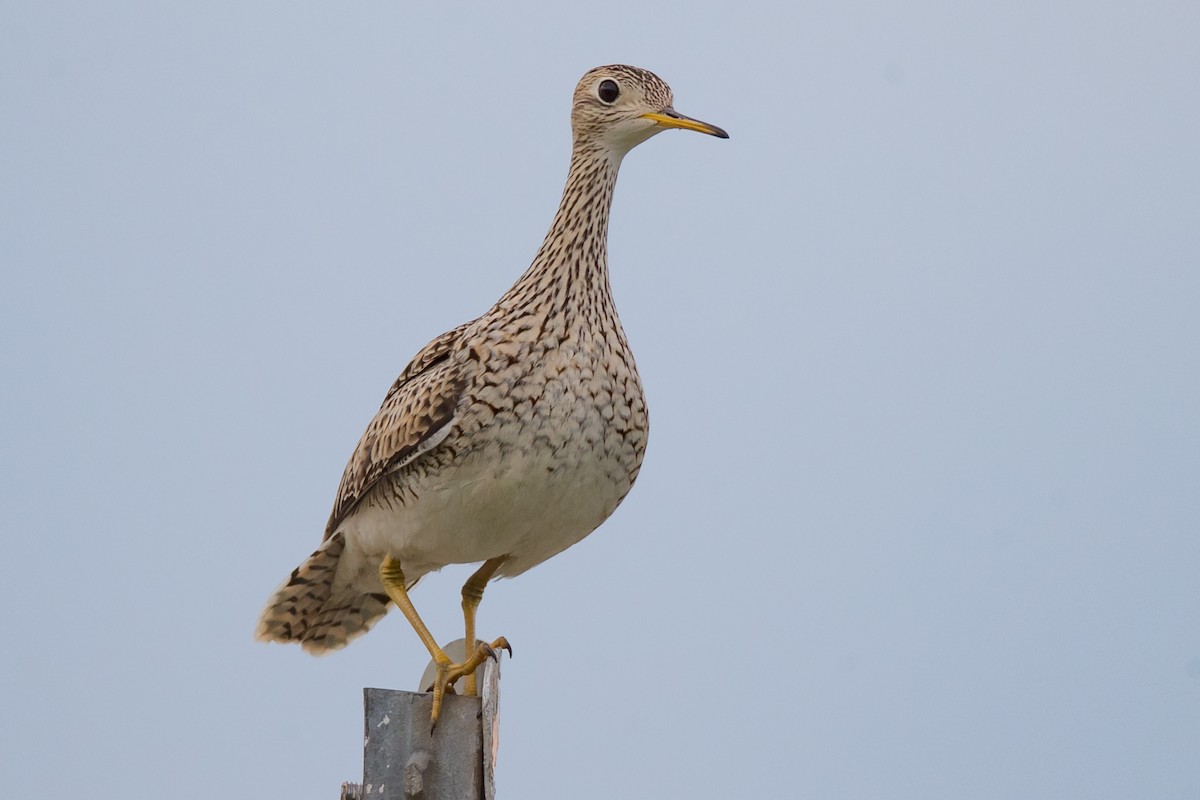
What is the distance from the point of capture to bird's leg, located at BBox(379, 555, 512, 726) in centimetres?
689

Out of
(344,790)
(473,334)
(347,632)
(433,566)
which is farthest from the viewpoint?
(347,632)

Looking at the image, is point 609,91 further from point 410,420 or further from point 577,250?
point 410,420

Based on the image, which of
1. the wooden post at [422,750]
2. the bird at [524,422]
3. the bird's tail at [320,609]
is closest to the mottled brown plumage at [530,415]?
the bird at [524,422]

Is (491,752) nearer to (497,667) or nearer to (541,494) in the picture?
(497,667)

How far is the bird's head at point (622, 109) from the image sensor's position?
7.20 metres

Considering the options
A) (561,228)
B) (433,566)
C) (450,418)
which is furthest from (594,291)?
(433,566)

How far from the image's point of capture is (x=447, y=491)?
6891 mm

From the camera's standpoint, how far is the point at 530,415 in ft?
21.9

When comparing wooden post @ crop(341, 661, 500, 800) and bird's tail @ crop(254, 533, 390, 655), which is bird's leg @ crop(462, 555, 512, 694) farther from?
wooden post @ crop(341, 661, 500, 800)

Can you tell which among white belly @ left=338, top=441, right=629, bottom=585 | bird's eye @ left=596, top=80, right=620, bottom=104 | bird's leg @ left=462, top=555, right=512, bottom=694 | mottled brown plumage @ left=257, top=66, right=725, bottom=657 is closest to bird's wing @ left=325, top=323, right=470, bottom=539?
mottled brown plumage @ left=257, top=66, right=725, bottom=657

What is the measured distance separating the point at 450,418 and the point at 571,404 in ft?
1.62

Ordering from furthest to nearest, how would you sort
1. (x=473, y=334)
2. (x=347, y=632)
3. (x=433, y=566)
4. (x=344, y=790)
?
(x=347, y=632)
(x=433, y=566)
(x=473, y=334)
(x=344, y=790)

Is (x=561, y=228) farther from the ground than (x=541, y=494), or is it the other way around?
(x=561, y=228)

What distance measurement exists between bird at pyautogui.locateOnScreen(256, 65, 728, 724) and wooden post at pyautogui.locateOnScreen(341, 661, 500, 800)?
0.11 metres
